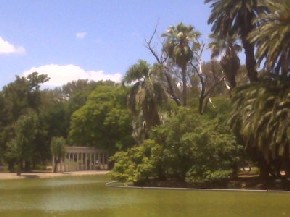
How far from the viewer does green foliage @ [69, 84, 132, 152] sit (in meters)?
83.5

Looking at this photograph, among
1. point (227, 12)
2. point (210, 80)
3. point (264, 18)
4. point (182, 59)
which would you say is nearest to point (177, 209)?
point (264, 18)

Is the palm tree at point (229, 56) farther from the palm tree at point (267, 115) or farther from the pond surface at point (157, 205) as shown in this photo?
the pond surface at point (157, 205)

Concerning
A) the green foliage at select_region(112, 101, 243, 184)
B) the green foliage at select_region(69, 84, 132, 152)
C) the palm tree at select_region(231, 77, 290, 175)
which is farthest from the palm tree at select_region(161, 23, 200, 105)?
the green foliage at select_region(69, 84, 132, 152)

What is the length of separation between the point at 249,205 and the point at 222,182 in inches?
503

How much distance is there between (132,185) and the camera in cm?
4456

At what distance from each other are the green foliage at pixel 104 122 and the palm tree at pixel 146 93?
32898mm

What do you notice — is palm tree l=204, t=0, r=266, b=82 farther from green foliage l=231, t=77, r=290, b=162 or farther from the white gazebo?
the white gazebo

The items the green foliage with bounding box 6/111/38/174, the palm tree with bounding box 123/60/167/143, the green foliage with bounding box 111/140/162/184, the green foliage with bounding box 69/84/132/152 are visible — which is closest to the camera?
the green foliage with bounding box 111/140/162/184

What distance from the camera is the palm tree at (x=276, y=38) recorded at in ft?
113

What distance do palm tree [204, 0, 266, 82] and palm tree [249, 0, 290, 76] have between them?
4090 millimetres

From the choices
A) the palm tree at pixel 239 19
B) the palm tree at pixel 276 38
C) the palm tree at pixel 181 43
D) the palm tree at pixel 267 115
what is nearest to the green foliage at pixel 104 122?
the palm tree at pixel 181 43

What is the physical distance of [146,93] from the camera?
156 ft

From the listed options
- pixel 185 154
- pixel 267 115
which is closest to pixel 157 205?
pixel 267 115

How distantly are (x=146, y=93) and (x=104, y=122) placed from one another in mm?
37214
